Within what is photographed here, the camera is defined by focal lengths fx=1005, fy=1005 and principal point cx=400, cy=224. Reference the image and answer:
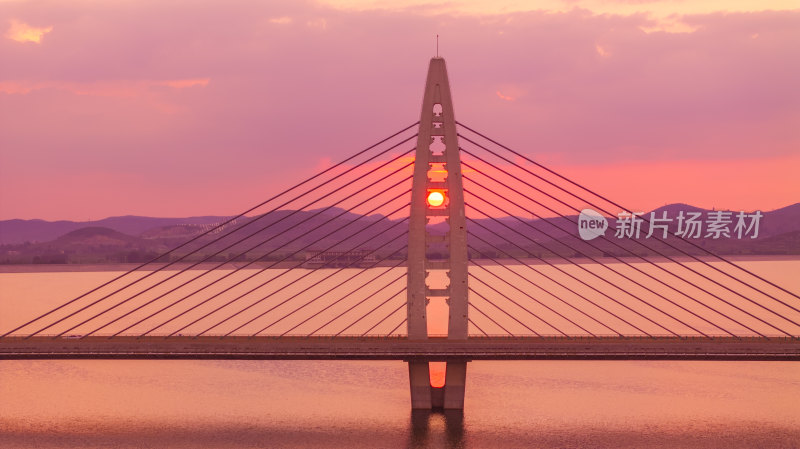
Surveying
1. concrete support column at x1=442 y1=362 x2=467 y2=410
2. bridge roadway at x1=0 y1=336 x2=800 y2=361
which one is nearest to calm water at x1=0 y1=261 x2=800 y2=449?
concrete support column at x1=442 y1=362 x2=467 y2=410

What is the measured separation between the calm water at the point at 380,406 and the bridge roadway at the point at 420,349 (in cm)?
485

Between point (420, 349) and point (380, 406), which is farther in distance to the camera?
point (380, 406)

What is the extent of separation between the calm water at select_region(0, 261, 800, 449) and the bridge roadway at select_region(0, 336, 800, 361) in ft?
15.9

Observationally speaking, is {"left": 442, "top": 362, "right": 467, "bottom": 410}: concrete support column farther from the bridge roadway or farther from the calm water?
the bridge roadway

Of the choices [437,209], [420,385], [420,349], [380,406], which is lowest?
[380,406]

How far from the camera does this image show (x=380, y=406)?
66.7 meters

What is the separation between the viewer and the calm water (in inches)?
2250

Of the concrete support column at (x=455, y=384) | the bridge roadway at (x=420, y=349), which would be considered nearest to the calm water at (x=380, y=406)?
the concrete support column at (x=455, y=384)

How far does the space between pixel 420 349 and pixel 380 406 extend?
10.8 m

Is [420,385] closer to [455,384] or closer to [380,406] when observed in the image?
[455,384]

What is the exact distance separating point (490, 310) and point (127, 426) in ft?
357

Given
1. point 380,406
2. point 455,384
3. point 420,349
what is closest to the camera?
point 420,349

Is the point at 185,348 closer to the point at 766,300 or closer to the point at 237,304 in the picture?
the point at 237,304

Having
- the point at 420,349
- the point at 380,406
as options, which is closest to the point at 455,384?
the point at 420,349
